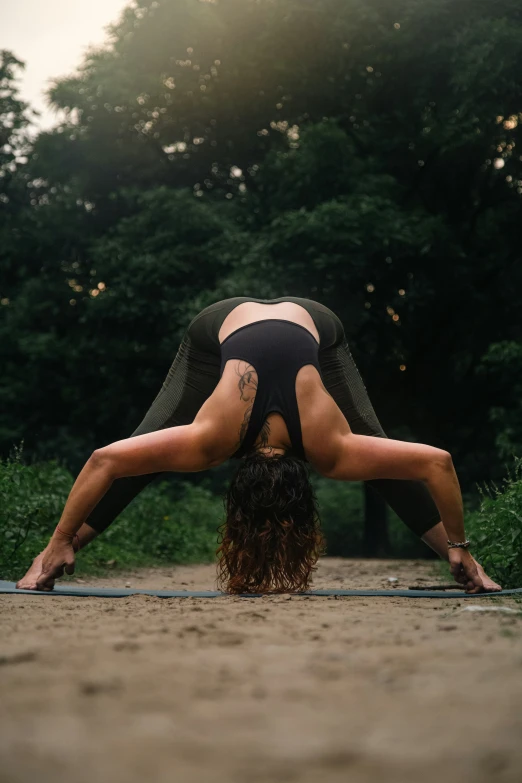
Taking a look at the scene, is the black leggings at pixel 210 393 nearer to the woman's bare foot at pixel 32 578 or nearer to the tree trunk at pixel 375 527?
the woman's bare foot at pixel 32 578

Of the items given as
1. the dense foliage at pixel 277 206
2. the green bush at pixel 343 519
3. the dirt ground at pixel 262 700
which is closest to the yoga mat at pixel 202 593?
the dirt ground at pixel 262 700

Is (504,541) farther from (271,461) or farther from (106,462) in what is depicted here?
(106,462)

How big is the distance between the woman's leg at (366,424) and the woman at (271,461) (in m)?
0.03

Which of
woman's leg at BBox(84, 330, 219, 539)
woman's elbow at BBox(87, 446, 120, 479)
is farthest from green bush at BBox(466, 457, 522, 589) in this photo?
woman's elbow at BBox(87, 446, 120, 479)

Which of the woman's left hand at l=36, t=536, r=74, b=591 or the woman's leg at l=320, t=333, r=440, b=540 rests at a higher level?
the woman's leg at l=320, t=333, r=440, b=540

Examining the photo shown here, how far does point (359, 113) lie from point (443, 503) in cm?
1124

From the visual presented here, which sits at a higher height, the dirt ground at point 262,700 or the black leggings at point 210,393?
the black leggings at point 210,393

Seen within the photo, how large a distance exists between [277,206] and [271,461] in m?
10.5

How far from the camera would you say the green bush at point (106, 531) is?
21.1 feet

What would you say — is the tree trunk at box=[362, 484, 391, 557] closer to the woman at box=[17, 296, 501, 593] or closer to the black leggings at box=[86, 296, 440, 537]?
the black leggings at box=[86, 296, 440, 537]

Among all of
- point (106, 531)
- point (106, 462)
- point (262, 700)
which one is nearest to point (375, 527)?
point (106, 531)

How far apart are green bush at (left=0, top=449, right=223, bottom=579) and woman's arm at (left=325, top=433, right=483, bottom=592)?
2.90 m

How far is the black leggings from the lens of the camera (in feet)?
14.5

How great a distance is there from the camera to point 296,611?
3137 mm
